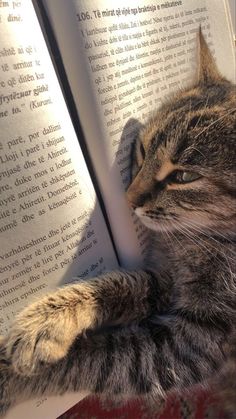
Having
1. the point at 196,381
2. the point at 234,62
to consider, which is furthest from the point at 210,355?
the point at 234,62

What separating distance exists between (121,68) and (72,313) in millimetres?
471

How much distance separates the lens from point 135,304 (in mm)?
811

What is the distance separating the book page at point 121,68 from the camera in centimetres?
72

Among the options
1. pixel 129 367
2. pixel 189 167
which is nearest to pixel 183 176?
pixel 189 167

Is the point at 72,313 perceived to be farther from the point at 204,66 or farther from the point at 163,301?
the point at 204,66

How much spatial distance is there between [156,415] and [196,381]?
0.64 feet

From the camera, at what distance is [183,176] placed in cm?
79

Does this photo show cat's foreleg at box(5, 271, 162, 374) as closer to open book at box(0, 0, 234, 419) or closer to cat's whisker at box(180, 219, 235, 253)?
open book at box(0, 0, 234, 419)

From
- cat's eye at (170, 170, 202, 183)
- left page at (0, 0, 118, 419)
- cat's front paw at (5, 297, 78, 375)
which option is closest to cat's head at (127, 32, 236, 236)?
cat's eye at (170, 170, 202, 183)

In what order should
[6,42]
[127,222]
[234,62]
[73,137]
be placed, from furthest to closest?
[234,62]
[127,222]
[73,137]
[6,42]

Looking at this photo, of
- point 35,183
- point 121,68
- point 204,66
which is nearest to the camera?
point 35,183

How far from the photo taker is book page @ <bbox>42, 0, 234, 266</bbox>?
72cm

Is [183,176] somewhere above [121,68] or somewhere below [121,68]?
A: below

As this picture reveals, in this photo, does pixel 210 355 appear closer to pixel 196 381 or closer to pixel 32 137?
pixel 196 381
